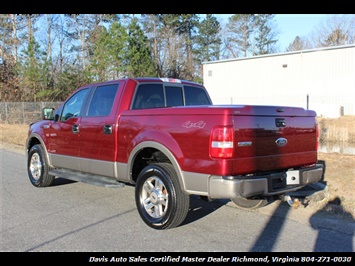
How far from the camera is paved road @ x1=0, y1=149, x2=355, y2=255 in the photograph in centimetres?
398

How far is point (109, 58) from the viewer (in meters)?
30.7

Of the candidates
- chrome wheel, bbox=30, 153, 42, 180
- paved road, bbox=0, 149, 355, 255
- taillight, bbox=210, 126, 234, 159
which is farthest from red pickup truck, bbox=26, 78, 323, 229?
chrome wheel, bbox=30, 153, 42, 180

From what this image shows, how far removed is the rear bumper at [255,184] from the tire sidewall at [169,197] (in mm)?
606

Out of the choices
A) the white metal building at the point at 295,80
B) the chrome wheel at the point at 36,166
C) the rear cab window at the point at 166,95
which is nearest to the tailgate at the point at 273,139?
the rear cab window at the point at 166,95

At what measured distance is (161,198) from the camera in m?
4.54

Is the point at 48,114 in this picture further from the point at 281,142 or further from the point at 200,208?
the point at 281,142

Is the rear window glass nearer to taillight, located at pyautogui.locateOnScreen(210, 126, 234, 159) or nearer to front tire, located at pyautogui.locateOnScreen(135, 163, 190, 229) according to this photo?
front tire, located at pyautogui.locateOnScreen(135, 163, 190, 229)

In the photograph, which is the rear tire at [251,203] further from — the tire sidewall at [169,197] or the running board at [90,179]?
the running board at [90,179]

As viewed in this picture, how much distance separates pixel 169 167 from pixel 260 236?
4.74 ft

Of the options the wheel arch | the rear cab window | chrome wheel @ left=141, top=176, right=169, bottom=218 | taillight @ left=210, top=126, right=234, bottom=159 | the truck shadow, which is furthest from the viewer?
the rear cab window

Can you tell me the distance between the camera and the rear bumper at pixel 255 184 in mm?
3775

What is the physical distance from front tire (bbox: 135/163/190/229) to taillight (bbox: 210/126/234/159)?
31.4 inches

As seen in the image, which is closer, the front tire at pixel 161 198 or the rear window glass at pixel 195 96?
the front tire at pixel 161 198
